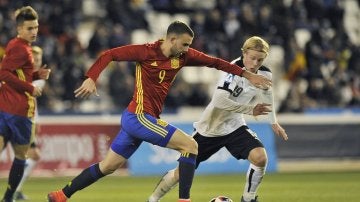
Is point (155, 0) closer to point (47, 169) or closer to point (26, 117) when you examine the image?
point (47, 169)

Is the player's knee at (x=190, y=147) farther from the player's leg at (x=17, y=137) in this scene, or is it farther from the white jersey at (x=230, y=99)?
the player's leg at (x=17, y=137)

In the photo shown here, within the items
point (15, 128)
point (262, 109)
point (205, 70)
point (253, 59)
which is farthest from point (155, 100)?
point (205, 70)

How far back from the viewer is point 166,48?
31.9 ft

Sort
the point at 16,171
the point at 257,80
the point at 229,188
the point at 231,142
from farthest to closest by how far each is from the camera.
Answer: the point at 229,188, the point at 16,171, the point at 231,142, the point at 257,80

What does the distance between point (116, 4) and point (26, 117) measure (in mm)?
13537

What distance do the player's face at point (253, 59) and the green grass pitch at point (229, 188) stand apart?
259 centimetres

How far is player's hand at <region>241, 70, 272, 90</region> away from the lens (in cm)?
988

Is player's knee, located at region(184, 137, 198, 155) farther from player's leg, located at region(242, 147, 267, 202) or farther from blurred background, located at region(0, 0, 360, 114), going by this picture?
blurred background, located at region(0, 0, 360, 114)

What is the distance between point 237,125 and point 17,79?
265cm

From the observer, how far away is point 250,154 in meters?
10.7

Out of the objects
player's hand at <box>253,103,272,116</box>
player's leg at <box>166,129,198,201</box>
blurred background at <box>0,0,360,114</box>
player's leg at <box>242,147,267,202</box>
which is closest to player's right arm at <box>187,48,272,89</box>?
player's hand at <box>253,103,272,116</box>

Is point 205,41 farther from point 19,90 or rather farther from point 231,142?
point 19,90

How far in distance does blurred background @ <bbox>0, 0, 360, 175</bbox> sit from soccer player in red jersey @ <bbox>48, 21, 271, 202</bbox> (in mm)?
9651

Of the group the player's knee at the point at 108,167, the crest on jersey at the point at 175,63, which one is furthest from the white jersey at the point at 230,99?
the player's knee at the point at 108,167
